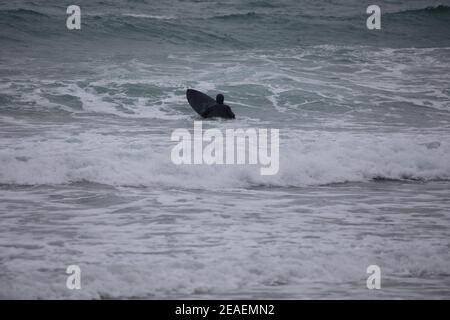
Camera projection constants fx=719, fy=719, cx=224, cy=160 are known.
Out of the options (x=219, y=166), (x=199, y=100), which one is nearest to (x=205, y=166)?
(x=219, y=166)

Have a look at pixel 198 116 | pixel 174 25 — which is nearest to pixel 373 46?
pixel 174 25

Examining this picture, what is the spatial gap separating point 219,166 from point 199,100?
4329 millimetres

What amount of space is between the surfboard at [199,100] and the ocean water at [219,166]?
277 millimetres

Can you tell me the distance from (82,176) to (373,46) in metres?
14.0

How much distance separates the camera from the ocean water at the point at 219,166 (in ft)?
21.2

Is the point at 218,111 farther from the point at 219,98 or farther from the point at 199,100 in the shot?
the point at 199,100

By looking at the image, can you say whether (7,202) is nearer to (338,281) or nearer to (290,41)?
(338,281)

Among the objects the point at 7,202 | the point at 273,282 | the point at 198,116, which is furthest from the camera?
the point at 198,116

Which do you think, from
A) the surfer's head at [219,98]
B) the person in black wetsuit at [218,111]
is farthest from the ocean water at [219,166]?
the surfer's head at [219,98]

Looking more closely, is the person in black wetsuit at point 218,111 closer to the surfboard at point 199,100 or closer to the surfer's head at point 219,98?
the surfer's head at point 219,98

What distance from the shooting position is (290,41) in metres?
22.0

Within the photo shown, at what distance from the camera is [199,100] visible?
1471 centimetres

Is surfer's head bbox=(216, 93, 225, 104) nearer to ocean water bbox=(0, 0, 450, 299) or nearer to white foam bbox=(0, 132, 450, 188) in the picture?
ocean water bbox=(0, 0, 450, 299)

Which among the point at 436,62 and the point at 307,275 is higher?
the point at 436,62
